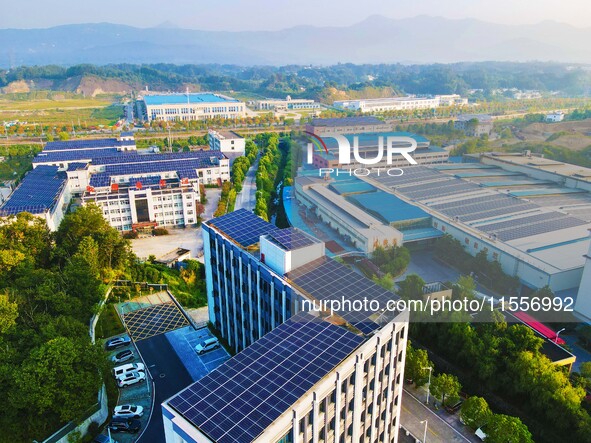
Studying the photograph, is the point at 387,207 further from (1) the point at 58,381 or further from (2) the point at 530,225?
(1) the point at 58,381

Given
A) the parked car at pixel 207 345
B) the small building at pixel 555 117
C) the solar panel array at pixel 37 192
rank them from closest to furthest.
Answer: the parked car at pixel 207 345, the solar panel array at pixel 37 192, the small building at pixel 555 117

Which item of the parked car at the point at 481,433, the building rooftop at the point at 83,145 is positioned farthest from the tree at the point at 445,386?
the building rooftop at the point at 83,145

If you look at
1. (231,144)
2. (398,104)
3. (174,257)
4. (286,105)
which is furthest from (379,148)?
(286,105)

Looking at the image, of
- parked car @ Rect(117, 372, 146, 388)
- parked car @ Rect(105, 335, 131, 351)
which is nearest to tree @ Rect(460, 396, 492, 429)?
parked car @ Rect(117, 372, 146, 388)

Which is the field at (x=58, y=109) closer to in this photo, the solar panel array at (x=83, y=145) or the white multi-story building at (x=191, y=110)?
the white multi-story building at (x=191, y=110)

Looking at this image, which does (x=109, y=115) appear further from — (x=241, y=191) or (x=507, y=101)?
(x=507, y=101)

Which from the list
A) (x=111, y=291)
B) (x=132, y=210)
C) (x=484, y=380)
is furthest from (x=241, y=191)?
(x=484, y=380)
